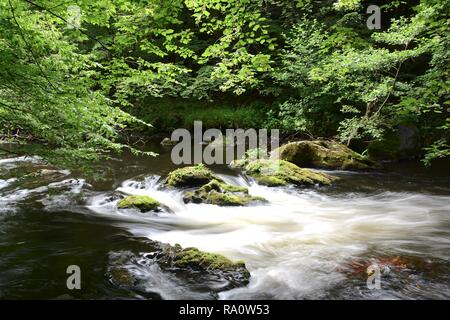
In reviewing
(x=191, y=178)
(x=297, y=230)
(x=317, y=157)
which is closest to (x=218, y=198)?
(x=191, y=178)

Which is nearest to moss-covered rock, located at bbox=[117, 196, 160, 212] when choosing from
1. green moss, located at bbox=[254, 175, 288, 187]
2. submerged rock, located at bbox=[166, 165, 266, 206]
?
submerged rock, located at bbox=[166, 165, 266, 206]

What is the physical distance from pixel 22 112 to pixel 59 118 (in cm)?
47

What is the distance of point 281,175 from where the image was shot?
11.0 meters

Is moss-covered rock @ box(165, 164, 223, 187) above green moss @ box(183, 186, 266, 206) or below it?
above

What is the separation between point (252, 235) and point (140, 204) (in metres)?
2.70

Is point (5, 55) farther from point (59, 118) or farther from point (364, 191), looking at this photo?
point (364, 191)

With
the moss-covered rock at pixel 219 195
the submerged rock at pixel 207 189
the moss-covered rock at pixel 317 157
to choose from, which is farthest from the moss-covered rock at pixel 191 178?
the moss-covered rock at pixel 317 157

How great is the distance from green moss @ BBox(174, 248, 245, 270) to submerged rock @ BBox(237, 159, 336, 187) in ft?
19.0

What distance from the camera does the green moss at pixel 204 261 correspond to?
195 inches

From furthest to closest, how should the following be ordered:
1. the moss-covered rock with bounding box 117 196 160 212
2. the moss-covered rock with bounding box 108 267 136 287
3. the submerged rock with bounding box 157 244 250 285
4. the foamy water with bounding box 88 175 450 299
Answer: the moss-covered rock with bounding box 117 196 160 212
the foamy water with bounding box 88 175 450 299
the submerged rock with bounding box 157 244 250 285
the moss-covered rock with bounding box 108 267 136 287

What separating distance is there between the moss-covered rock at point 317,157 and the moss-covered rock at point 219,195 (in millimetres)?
3570

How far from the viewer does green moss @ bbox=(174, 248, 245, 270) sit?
16.3 ft

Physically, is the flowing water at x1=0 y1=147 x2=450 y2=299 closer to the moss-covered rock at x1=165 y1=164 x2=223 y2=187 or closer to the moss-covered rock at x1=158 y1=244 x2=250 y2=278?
the moss-covered rock at x1=158 y1=244 x2=250 y2=278

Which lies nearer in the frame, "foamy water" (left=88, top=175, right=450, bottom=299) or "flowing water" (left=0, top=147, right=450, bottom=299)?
"flowing water" (left=0, top=147, right=450, bottom=299)
